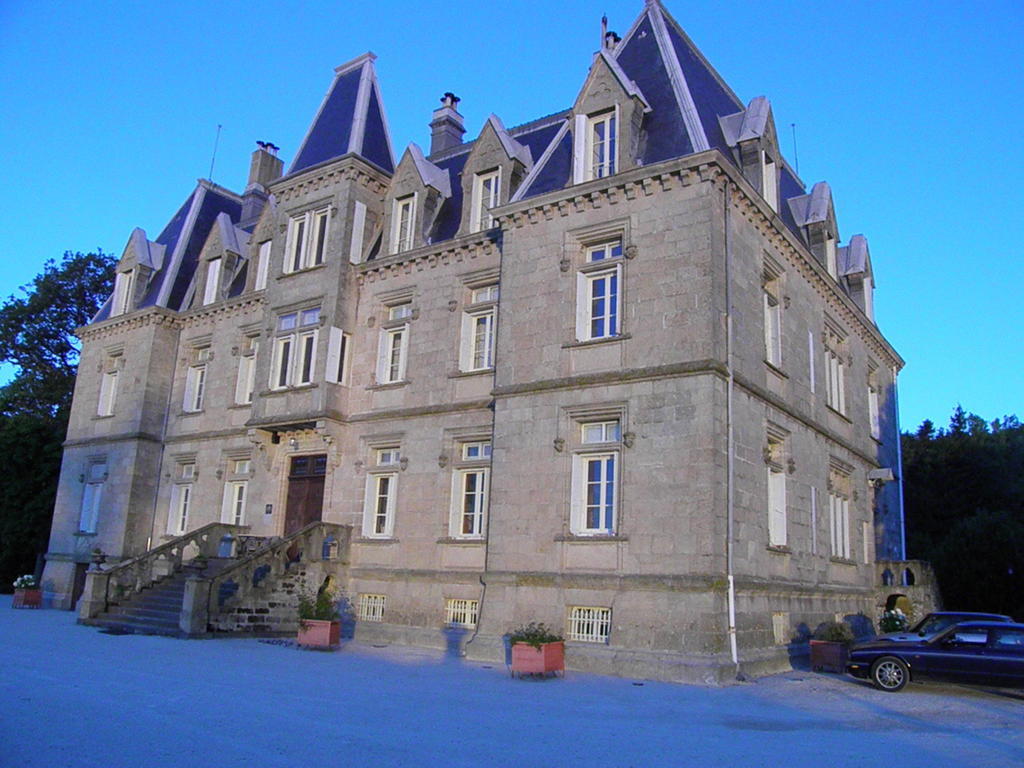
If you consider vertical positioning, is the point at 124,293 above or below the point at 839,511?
above

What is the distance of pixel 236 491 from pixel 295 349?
207 inches

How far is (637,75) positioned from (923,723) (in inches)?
591

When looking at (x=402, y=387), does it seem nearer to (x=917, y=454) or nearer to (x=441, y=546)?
(x=441, y=546)

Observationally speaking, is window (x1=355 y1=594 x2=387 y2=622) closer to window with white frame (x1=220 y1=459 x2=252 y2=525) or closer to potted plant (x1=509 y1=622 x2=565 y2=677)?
window with white frame (x1=220 y1=459 x2=252 y2=525)

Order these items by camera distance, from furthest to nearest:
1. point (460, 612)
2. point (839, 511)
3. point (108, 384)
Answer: point (108, 384), point (839, 511), point (460, 612)

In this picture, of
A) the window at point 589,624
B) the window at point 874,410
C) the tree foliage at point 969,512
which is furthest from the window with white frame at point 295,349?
the tree foliage at point 969,512

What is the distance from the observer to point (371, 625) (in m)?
20.5

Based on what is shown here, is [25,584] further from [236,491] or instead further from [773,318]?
[773,318]

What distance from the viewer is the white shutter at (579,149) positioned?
1850cm

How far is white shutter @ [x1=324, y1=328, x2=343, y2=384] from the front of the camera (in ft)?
73.6

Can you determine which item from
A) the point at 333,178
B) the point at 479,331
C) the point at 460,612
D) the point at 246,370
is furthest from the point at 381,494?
the point at 333,178

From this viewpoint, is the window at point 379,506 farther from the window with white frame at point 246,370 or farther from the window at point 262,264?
the window at point 262,264

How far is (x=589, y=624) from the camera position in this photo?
16.0 meters

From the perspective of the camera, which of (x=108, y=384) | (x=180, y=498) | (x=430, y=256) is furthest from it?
(x=108, y=384)
